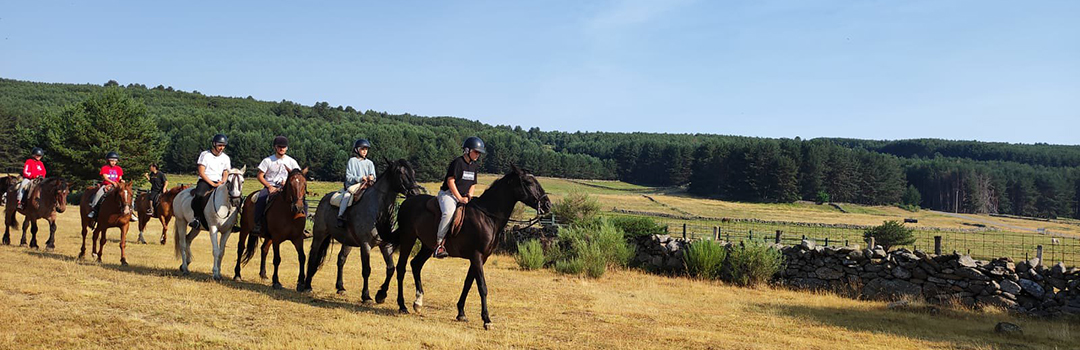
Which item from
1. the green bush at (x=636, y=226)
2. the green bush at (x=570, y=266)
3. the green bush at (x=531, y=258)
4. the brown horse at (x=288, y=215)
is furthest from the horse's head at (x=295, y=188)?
the green bush at (x=636, y=226)

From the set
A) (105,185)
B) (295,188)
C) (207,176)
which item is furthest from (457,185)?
(105,185)

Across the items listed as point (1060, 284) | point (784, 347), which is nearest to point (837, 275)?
point (1060, 284)

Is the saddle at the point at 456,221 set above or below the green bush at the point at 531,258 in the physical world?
above

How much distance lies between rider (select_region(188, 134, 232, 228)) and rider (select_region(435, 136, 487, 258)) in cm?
484

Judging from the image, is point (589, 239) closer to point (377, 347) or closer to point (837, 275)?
point (837, 275)

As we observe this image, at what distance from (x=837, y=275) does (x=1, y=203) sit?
22.5 metres

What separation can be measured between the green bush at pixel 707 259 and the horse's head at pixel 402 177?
10366 mm

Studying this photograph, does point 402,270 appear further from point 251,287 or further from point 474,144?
point 251,287

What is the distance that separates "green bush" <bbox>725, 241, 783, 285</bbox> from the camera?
16844 millimetres

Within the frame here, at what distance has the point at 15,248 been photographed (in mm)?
15148

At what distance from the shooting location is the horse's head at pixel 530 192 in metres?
8.68

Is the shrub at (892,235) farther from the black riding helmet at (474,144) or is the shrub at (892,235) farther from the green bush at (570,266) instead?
the black riding helmet at (474,144)

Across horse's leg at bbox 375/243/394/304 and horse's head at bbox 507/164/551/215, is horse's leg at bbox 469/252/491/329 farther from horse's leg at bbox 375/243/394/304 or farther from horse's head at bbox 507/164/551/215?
horse's leg at bbox 375/243/394/304

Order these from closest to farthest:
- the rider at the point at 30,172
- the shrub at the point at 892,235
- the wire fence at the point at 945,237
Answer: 1. the rider at the point at 30,172
2. the shrub at the point at 892,235
3. the wire fence at the point at 945,237
